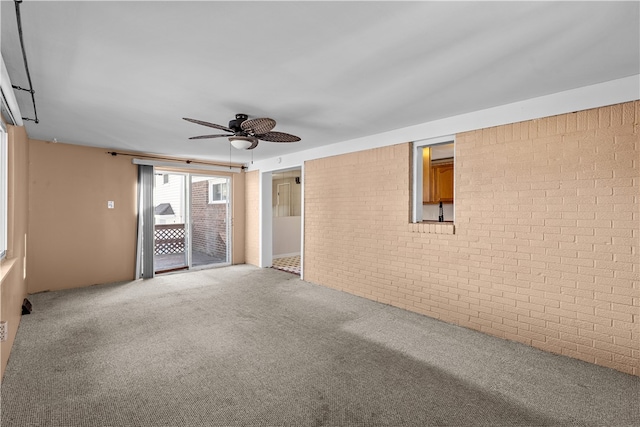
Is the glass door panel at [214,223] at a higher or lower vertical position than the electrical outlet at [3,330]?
higher

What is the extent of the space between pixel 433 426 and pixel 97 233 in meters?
5.85

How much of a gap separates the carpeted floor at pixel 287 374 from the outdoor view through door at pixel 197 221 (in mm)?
3115

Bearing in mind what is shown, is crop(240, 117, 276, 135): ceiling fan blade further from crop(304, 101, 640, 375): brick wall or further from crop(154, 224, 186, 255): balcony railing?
crop(154, 224, 186, 255): balcony railing

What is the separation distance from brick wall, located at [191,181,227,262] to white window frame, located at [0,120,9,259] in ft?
12.3

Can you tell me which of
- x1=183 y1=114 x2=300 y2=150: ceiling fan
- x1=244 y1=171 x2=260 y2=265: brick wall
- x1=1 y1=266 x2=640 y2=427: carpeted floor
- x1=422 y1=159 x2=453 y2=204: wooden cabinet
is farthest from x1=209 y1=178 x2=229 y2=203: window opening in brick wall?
x1=422 y1=159 x2=453 y2=204: wooden cabinet

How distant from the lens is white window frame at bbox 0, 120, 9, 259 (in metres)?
2.91

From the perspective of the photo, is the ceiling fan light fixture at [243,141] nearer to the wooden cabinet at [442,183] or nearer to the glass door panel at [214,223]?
the wooden cabinet at [442,183]

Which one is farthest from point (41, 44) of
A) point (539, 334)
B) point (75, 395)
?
point (539, 334)

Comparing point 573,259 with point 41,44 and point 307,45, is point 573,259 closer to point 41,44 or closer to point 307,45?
point 307,45

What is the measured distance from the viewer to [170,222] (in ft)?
24.2

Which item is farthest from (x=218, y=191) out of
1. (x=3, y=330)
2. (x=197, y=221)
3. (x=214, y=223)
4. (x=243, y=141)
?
(x=3, y=330)

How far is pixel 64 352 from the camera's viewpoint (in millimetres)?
2840

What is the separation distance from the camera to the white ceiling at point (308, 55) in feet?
5.59

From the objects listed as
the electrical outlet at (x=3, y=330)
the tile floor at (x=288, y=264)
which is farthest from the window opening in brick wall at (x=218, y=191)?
the electrical outlet at (x=3, y=330)
